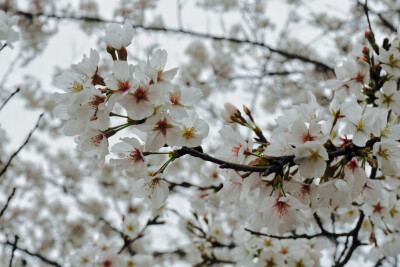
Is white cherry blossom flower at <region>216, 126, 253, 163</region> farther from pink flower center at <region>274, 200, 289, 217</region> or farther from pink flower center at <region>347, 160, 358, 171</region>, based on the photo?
pink flower center at <region>347, 160, 358, 171</region>

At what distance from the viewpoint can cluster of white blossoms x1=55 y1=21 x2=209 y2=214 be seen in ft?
3.94

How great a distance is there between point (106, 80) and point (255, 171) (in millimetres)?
597

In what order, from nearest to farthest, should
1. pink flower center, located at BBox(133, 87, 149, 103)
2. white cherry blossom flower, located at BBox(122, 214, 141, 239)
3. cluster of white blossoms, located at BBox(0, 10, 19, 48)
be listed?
1. pink flower center, located at BBox(133, 87, 149, 103)
2. cluster of white blossoms, located at BBox(0, 10, 19, 48)
3. white cherry blossom flower, located at BBox(122, 214, 141, 239)

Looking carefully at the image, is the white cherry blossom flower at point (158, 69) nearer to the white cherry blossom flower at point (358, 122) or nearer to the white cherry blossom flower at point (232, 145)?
the white cherry blossom flower at point (232, 145)

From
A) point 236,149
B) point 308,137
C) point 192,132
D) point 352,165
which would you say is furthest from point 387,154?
point 192,132

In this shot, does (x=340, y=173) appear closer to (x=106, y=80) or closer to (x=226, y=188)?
(x=226, y=188)

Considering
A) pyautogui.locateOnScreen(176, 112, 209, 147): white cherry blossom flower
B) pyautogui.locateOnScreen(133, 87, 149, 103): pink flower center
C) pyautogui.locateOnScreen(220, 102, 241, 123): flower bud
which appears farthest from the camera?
pyautogui.locateOnScreen(220, 102, 241, 123): flower bud

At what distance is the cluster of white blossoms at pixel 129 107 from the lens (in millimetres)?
1200

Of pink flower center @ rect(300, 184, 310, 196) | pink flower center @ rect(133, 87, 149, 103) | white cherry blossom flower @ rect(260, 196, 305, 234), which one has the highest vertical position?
pink flower center @ rect(133, 87, 149, 103)

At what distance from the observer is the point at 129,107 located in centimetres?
119

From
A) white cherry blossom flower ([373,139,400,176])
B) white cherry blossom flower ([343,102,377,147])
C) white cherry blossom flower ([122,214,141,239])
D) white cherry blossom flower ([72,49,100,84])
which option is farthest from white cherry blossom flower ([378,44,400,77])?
white cherry blossom flower ([122,214,141,239])

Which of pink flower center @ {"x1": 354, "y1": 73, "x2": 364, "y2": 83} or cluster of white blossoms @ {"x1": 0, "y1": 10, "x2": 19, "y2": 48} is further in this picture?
cluster of white blossoms @ {"x1": 0, "y1": 10, "x2": 19, "y2": 48}

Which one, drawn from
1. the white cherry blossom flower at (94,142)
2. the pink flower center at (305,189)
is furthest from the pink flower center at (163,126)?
Result: the pink flower center at (305,189)

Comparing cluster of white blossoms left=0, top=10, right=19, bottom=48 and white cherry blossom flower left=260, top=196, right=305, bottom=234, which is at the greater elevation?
cluster of white blossoms left=0, top=10, right=19, bottom=48
